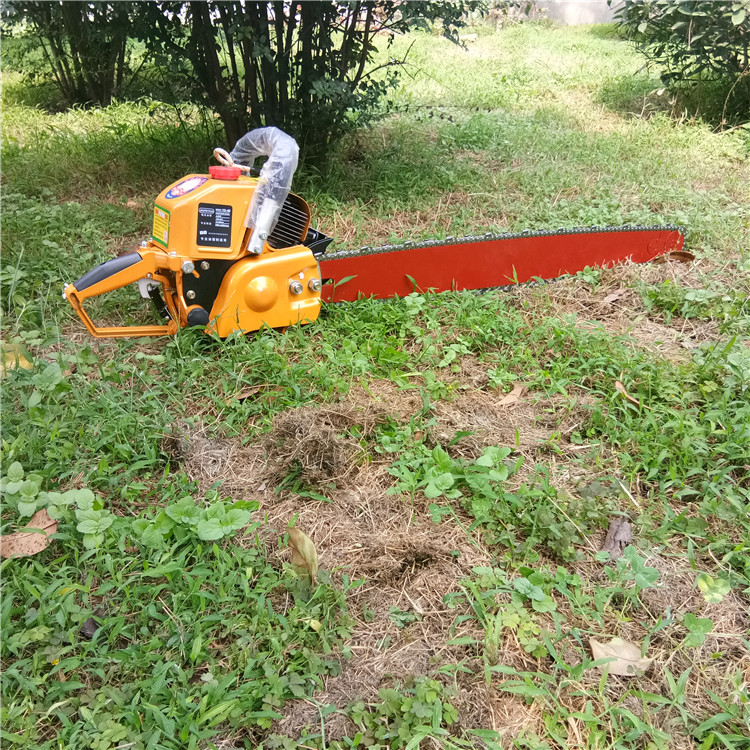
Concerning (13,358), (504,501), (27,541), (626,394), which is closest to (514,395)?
(626,394)

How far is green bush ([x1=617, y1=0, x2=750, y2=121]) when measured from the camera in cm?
547

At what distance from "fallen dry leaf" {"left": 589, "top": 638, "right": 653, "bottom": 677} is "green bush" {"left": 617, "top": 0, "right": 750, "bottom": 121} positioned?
5.61m

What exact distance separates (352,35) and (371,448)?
323 cm

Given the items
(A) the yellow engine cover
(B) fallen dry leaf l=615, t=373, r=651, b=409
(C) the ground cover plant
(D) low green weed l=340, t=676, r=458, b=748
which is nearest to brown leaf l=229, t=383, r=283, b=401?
(C) the ground cover plant

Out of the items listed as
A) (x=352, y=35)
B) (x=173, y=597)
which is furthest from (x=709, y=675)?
(x=352, y=35)

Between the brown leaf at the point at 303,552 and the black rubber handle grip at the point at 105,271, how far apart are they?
4.16ft

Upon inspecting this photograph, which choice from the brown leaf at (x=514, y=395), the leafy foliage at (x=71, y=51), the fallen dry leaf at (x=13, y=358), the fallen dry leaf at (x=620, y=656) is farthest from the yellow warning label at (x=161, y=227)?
the leafy foliage at (x=71, y=51)

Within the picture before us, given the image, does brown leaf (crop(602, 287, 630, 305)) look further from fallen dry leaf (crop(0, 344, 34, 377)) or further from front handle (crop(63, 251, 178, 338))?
fallen dry leaf (crop(0, 344, 34, 377))

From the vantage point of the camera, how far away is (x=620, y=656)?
61.1 inches

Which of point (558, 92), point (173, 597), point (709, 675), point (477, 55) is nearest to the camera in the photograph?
point (709, 675)

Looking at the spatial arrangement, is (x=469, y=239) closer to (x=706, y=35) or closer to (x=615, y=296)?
(x=615, y=296)

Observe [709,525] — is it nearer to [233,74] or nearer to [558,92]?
[233,74]

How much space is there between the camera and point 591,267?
325 cm

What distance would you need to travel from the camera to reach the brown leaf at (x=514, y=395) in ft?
8.08
